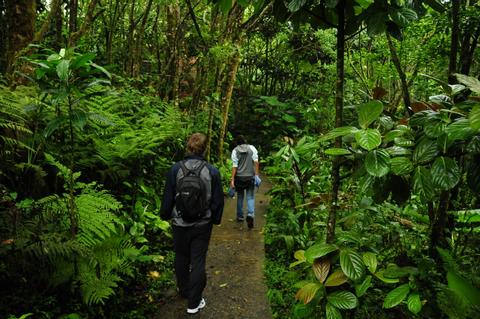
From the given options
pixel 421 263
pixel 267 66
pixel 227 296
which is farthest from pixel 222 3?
pixel 267 66

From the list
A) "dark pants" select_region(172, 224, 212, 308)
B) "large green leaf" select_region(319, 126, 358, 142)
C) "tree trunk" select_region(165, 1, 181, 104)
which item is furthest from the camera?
"tree trunk" select_region(165, 1, 181, 104)

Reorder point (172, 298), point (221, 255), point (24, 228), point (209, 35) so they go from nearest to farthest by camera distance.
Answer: point (24, 228) → point (172, 298) → point (221, 255) → point (209, 35)

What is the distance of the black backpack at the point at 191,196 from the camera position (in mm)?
3410

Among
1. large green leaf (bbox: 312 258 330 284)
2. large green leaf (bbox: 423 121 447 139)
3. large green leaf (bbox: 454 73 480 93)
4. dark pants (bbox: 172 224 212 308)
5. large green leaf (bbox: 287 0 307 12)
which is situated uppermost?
large green leaf (bbox: 287 0 307 12)

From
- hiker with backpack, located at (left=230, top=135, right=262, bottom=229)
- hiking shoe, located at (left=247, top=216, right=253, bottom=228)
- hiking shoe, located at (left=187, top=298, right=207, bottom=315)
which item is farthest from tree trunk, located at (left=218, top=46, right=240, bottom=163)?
hiking shoe, located at (left=187, top=298, right=207, bottom=315)

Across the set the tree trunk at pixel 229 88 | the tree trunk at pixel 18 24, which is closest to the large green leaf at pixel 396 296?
the tree trunk at pixel 18 24

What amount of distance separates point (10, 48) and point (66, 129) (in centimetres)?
124

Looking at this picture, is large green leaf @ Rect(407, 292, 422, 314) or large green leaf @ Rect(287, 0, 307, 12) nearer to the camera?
large green leaf @ Rect(287, 0, 307, 12)

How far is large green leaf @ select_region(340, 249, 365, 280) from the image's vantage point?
2.08m

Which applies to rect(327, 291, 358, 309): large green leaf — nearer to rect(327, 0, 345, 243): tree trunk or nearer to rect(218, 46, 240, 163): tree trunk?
rect(327, 0, 345, 243): tree trunk

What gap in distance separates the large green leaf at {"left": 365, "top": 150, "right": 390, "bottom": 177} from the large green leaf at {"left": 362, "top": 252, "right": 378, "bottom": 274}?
76cm

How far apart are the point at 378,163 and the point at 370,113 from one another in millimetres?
296

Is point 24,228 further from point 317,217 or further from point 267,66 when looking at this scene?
point 267,66

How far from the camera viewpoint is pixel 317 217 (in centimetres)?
572
